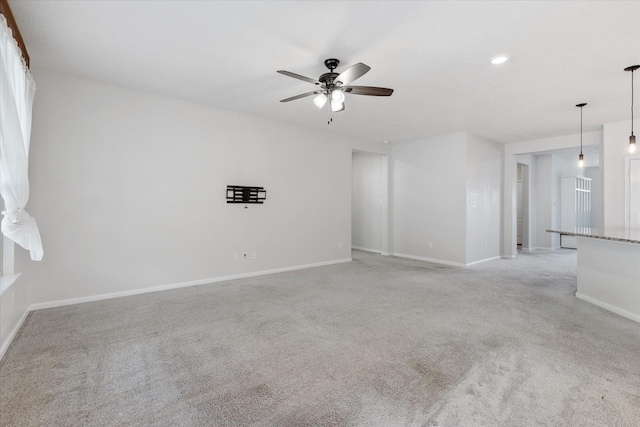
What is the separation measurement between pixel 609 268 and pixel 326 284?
→ 3.45 m

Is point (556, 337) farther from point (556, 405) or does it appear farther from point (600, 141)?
point (600, 141)

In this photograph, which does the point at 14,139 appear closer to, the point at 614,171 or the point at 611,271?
the point at 611,271

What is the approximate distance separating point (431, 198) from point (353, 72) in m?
4.53

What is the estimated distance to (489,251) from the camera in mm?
6734

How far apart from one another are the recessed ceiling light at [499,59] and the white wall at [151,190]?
132 inches

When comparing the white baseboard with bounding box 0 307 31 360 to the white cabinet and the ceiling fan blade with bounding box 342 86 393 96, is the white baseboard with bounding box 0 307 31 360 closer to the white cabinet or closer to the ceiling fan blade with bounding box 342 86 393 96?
the ceiling fan blade with bounding box 342 86 393 96

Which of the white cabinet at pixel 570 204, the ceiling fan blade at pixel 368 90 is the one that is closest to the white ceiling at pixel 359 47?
the ceiling fan blade at pixel 368 90

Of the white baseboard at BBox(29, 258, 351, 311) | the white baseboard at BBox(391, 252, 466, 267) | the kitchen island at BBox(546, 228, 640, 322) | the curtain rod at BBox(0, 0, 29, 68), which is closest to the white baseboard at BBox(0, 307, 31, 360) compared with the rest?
the white baseboard at BBox(29, 258, 351, 311)

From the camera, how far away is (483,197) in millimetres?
6520

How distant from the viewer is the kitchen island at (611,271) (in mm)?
3203

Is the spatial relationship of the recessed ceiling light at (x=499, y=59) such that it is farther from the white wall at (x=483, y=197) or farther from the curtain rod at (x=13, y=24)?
the curtain rod at (x=13, y=24)

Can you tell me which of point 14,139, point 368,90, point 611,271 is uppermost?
point 368,90

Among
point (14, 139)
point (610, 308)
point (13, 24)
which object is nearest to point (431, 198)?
point (610, 308)

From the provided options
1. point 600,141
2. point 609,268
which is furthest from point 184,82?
point 600,141
